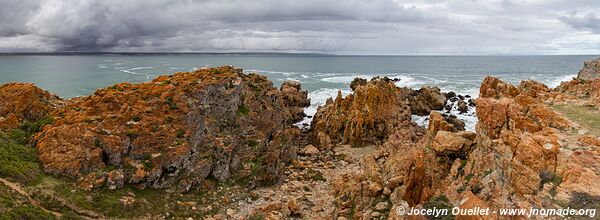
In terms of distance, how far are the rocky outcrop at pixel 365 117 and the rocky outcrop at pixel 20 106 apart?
31.6 metres

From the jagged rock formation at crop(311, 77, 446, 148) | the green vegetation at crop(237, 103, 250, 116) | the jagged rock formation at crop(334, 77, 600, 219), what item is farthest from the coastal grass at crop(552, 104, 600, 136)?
the jagged rock formation at crop(311, 77, 446, 148)

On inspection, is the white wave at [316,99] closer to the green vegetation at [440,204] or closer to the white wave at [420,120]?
the white wave at [420,120]

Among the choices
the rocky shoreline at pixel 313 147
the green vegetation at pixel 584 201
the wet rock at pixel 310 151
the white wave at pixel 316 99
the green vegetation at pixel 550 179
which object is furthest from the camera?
the white wave at pixel 316 99

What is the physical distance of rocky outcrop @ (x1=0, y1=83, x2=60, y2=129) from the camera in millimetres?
36438

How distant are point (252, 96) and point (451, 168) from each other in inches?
1099

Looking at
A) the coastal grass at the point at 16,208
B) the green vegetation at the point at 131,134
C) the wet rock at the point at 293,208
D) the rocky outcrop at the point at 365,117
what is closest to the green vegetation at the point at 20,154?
the coastal grass at the point at 16,208

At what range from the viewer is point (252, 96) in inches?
1807

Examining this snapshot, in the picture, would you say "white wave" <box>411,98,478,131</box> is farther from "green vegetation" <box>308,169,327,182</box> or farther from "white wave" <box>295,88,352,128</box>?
"green vegetation" <box>308,169,327,182</box>

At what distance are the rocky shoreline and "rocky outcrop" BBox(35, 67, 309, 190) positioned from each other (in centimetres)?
12

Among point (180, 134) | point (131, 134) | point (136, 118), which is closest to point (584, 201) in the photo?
point (180, 134)

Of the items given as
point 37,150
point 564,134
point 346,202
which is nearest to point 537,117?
point 564,134

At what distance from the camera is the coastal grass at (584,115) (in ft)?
65.6

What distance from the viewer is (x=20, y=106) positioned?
124ft

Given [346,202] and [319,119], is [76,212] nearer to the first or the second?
[346,202]
